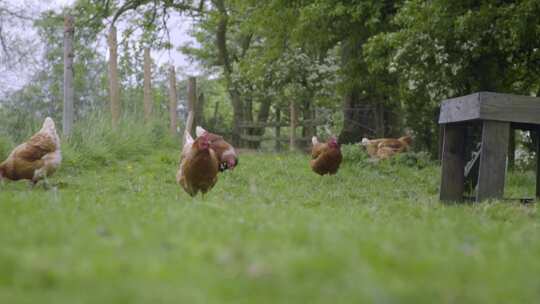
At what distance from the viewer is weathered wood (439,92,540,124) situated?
6.75 m

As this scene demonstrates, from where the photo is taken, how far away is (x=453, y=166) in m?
7.64

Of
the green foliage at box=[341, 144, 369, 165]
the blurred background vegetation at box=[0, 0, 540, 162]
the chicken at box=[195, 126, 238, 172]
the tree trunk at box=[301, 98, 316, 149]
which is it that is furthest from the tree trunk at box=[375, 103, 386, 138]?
the chicken at box=[195, 126, 238, 172]

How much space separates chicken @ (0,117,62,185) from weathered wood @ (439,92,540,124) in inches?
228

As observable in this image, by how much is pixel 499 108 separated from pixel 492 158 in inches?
23.1

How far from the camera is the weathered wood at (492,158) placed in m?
6.78

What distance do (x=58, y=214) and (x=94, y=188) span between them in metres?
4.86

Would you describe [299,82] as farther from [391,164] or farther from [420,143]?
[391,164]

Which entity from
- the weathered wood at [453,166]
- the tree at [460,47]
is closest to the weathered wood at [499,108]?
the weathered wood at [453,166]

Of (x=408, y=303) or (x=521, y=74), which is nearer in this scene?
(x=408, y=303)

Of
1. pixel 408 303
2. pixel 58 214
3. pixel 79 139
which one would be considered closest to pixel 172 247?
pixel 408 303

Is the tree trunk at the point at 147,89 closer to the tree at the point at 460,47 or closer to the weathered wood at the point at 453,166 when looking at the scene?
the tree at the point at 460,47

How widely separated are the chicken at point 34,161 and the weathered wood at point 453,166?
5545 mm

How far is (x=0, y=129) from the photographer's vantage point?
38.7ft

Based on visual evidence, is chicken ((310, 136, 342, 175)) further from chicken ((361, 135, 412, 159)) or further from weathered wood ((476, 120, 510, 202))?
weathered wood ((476, 120, 510, 202))
